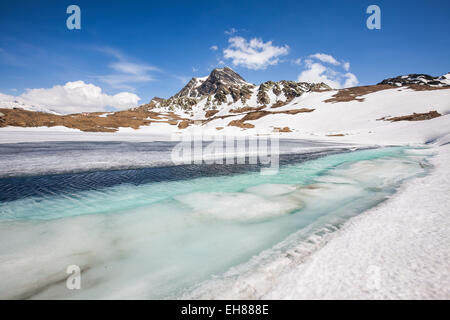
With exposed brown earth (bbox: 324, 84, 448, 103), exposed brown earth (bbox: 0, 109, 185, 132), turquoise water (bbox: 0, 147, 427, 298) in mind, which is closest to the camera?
turquoise water (bbox: 0, 147, 427, 298)

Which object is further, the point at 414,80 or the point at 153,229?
the point at 414,80

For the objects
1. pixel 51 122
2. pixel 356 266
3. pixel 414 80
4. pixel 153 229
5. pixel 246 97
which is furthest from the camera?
pixel 246 97

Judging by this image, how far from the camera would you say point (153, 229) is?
3355mm

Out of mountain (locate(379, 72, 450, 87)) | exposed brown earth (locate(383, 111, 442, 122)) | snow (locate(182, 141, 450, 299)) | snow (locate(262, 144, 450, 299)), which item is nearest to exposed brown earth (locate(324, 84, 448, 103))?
exposed brown earth (locate(383, 111, 442, 122))

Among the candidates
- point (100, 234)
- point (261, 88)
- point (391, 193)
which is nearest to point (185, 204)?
point (100, 234)

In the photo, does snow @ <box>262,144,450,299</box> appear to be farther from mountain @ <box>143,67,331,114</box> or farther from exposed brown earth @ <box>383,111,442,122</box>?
mountain @ <box>143,67,331,114</box>

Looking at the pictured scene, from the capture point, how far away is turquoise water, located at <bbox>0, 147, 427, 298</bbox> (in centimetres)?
218

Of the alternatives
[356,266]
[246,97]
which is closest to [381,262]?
[356,266]

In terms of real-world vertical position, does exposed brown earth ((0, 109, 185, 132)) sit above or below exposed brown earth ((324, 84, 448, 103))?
below

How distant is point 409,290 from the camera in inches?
64.8

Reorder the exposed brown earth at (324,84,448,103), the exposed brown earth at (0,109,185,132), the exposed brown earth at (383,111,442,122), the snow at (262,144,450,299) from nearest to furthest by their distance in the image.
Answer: the snow at (262,144,450,299)
the exposed brown earth at (383,111,442,122)
the exposed brown earth at (0,109,185,132)
the exposed brown earth at (324,84,448,103)

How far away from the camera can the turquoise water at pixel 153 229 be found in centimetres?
218

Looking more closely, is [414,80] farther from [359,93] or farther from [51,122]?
[51,122]
